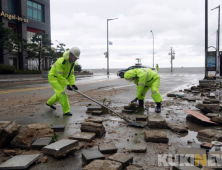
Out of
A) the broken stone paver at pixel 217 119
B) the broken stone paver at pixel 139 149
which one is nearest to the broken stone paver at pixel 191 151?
the broken stone paver at pixel 139 149

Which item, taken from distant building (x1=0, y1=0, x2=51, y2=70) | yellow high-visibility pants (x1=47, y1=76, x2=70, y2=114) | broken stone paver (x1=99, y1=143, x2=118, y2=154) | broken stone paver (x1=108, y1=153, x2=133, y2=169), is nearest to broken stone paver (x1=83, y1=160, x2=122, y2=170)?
broken stone paver (x1=108, y1=153, x2=133, y2=169)

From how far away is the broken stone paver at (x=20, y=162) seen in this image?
111 inches

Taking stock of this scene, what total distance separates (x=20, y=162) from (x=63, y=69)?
3.49 metres

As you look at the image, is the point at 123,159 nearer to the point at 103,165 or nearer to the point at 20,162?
→ the point at 103,165

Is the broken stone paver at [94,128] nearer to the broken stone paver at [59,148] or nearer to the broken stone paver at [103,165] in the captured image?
the broken stone paver at [59,148]

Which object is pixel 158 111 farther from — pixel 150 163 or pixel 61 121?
pixel 150 163

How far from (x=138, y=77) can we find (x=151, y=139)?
3.25 m

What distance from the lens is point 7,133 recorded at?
3578mm

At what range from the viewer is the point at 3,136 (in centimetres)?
356

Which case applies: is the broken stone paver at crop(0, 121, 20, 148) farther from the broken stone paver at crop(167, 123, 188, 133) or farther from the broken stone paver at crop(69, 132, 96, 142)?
the broken stone paver at crop(167, 123, 188, 133)

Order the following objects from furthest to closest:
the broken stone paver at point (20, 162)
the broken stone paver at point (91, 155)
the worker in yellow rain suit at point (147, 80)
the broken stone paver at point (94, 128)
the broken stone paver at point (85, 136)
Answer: the worker in yellow rain suit at point (147, 80), the broken stone paver at point (94, 128), the broken stone paver at point (85, 136), the broken stone paver at point (91, 155), the broken stone paver at point (20, 162)

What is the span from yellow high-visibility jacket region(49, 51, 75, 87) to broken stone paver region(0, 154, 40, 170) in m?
3.16

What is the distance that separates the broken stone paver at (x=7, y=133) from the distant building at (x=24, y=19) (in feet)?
98.4

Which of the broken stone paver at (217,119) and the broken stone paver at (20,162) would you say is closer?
the broken stone paver at (20,162)
